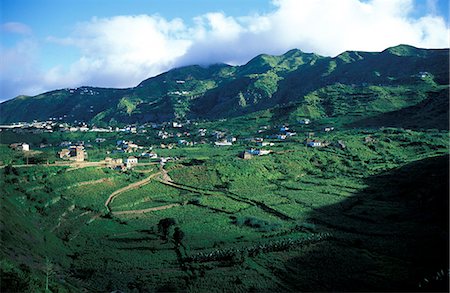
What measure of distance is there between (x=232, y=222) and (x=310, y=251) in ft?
37.2

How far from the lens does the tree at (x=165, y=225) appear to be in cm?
4240

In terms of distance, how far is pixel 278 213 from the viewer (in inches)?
2003

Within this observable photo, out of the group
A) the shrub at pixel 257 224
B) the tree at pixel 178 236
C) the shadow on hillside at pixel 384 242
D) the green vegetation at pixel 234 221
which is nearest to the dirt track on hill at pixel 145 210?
the green vegetation at pixel 234 221

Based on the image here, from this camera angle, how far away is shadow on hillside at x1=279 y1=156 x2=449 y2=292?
31.8 metres

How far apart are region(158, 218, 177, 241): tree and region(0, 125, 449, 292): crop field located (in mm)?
326

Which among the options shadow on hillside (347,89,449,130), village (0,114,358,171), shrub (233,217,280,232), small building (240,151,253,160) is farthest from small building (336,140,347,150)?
A: shrub (233,217,280,232)

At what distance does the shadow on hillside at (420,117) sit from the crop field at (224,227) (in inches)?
1732

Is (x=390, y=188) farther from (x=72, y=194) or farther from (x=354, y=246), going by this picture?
(x=72, y=194)

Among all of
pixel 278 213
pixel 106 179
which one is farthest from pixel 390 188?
pixel 106 179

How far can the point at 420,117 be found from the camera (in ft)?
377

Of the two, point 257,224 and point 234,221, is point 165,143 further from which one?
point 257,224

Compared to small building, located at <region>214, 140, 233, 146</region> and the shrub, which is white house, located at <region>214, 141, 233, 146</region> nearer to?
small building, located at <region>214, 140, 233, 146</region>

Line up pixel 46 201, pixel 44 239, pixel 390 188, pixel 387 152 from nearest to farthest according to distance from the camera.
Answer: pixel 44 239
pixel 46 201
pixel 390 188
pixel 387 152

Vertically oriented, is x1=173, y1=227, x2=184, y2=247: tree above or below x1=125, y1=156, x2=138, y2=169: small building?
below
